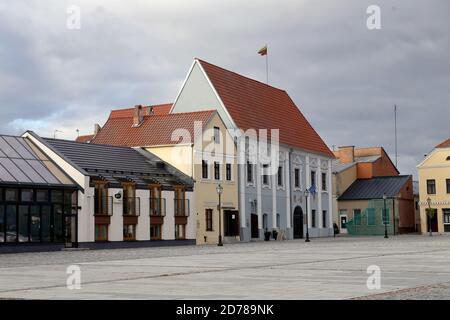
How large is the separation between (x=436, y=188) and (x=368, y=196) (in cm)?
726

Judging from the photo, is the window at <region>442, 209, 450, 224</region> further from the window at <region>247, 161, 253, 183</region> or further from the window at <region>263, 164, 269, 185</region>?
the window at <region>247, 161, 253, 183</region>

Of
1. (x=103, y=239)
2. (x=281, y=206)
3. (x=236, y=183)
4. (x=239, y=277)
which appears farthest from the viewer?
(x=281, y=206)

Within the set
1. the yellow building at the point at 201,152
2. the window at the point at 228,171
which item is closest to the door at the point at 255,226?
the yellow building at the point at 201,152

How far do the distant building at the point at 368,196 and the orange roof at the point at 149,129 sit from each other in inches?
1079

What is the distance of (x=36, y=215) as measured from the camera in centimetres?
4084

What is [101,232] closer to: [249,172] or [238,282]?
[249,172]

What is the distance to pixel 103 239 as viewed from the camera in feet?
147

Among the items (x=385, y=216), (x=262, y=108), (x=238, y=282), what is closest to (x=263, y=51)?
(x=262, y=108)

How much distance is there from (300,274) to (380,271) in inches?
92.3

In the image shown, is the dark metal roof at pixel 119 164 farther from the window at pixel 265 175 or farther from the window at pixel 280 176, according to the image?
the window at pixel 280 176

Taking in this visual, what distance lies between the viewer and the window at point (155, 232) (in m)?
48.5
